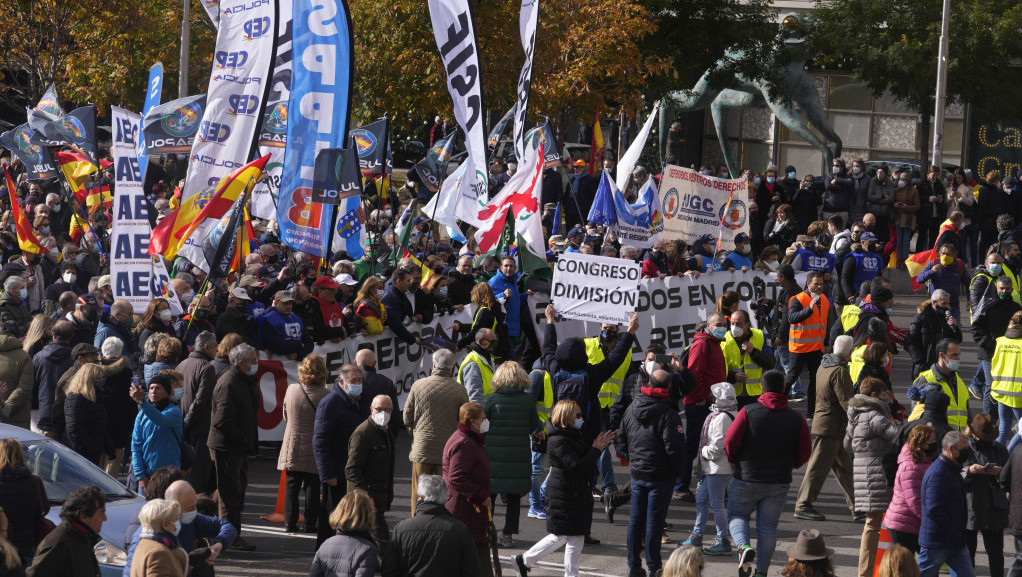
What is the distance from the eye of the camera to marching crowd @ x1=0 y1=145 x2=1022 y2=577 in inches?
319

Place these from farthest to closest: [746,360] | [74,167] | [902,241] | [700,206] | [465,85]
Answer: [902,241], [74,167], [700,206], [465,85], [746,360]

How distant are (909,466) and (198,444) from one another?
216 inches

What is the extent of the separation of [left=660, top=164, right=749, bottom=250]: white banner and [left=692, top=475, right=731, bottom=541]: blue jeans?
7534 millimetres

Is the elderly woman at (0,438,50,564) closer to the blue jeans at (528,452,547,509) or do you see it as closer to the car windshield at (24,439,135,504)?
the car windshield at (24,439,135,504)

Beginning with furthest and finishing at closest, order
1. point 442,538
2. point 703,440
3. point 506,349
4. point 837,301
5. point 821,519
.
Result: point 837,301
point 506,349
point 821,519
point 703,440
point 442,538

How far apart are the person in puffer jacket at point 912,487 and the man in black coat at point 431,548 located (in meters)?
3.51

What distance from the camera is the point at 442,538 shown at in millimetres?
7922

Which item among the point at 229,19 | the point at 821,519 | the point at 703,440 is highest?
the point at 229,19

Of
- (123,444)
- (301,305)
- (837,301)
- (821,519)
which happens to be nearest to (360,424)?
(123,444)

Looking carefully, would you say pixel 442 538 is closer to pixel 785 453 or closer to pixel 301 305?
pixel 785 453

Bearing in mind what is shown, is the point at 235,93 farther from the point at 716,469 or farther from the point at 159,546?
the point at 159,546

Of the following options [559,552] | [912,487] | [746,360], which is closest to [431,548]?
[559,552]

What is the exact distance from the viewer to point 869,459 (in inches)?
427

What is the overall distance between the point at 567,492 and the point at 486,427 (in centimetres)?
81
